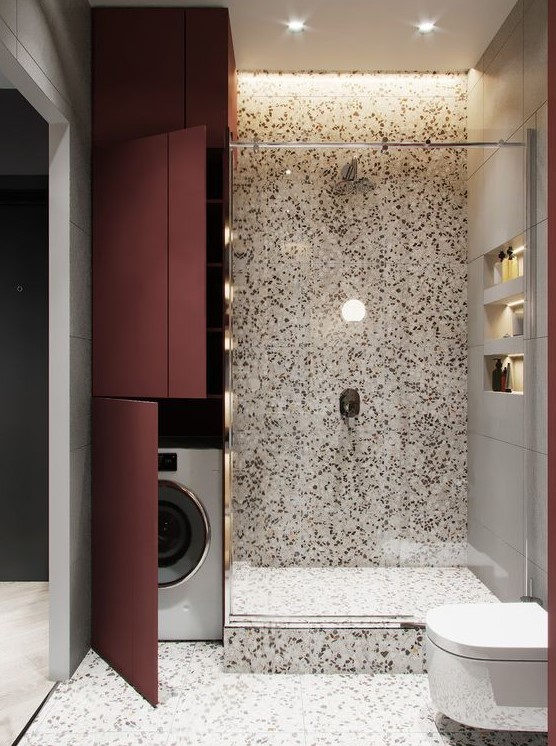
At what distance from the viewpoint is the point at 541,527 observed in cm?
263

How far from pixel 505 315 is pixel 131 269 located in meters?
1.91

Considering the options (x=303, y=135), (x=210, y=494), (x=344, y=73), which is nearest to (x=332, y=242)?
(x=303, y=135)

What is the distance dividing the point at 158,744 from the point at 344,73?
3.53 metres

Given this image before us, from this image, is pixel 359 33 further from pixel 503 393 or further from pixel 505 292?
pixel 503 393

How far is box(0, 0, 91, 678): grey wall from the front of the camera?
2.52 metres

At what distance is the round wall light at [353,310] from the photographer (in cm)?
327

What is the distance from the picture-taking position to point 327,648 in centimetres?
278

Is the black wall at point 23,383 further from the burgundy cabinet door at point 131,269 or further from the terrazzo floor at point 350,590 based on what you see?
the terrazzo floor at point 350,590

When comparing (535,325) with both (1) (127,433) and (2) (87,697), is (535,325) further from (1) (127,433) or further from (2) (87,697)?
(2) (87,697)

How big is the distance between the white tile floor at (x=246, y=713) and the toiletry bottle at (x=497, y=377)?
1.43m

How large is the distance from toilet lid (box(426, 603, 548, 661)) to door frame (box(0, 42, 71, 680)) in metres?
1.59

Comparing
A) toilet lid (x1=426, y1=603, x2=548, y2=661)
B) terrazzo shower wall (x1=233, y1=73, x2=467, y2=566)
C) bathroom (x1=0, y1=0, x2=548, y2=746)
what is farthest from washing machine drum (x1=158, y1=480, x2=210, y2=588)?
toilet lid (x1=426, y1=603, x2=548, y2=661)

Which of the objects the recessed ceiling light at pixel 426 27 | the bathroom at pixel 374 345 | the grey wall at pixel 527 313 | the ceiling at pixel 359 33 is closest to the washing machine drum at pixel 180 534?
the bathroom at pixel 374 345

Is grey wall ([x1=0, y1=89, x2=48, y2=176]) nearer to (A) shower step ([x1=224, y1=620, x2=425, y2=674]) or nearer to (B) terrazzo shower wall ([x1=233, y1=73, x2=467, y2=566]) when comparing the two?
(B) terrazzo shower wall ([x1=233, y1=73, x2=467, y2=566])
